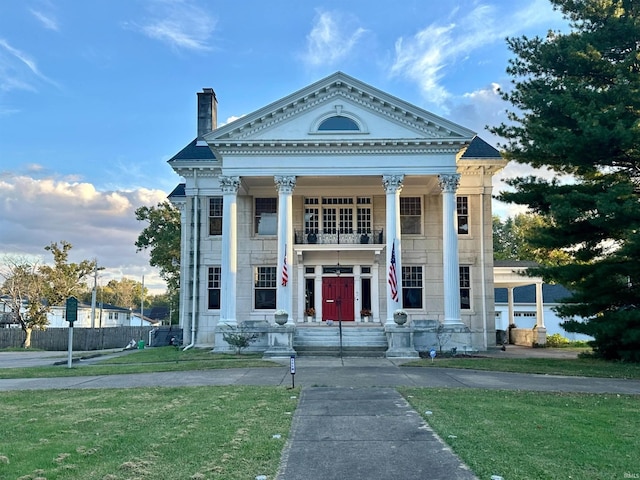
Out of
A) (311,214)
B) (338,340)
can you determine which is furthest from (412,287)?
(311,214)

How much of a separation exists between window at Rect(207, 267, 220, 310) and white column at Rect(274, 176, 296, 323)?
475 centimetres

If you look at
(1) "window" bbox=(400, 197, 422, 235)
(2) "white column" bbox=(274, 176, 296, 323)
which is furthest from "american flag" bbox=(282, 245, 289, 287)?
(1) "window" bbox=(400, 197, 422, 235)

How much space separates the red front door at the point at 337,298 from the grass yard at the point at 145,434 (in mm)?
14899

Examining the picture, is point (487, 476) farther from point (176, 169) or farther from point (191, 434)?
point (176, 169)

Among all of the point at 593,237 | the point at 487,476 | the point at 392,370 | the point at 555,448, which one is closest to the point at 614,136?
the point at 593,237

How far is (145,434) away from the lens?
740 centimetres

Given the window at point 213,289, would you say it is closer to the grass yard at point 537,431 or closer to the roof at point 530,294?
the grass yard at point 537,431

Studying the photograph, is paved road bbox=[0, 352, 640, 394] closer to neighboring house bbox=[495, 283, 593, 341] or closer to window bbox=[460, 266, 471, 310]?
window bbox=[460, 266, 471, 310]

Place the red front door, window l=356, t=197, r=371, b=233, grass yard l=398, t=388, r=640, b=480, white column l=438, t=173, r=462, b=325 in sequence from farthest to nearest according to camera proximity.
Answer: window l=356, t=197, r=371, b=233, the red front door, white column l=438, t=173, r=462, b=325, grass yard l=398, t=388, r=640, b=480

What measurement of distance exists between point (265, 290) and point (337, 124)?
28.8 feet

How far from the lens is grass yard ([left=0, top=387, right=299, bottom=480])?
5719 millimetres

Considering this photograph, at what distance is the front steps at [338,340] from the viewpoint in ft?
71.5

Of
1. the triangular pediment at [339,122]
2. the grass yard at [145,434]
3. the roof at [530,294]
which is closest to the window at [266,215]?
the triangular pediment at [339,122]

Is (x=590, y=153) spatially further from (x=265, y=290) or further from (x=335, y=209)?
(x=265, y=290)
